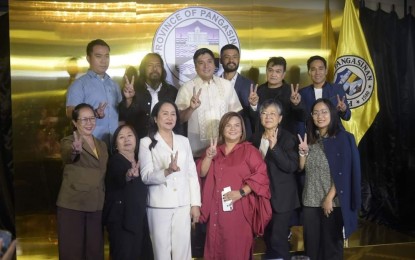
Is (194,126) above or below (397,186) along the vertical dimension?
above

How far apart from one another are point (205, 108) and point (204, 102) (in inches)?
2.0

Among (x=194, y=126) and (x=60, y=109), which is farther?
(x=60, y=109)

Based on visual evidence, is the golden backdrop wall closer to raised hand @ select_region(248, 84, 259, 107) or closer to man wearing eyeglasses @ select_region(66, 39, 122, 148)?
man wearing eyeglasses @ select_region(66, 39, 122, 148)

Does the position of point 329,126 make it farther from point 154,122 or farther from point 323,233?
point 154,122

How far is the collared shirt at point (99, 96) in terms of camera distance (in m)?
4.53

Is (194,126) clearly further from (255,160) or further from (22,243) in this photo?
(22,243)

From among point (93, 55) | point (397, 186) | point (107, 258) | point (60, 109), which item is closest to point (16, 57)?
point (60, 109)

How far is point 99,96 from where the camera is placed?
15.1 ft

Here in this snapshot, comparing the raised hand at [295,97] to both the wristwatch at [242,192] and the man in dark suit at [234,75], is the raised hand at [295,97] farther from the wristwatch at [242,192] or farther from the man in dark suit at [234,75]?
the wristwatch at [242,192]

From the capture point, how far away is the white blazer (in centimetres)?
404

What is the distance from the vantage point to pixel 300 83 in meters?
6.09

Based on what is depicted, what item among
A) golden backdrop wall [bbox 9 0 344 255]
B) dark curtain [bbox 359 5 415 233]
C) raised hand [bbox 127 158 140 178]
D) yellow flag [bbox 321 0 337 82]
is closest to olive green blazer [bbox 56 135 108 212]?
raised hand [bbox 127 158 140 178]

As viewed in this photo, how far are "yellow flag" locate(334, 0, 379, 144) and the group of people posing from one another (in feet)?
5.09

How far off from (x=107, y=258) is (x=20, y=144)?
1.33 meters
